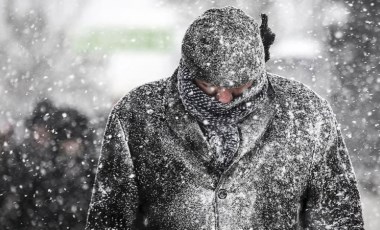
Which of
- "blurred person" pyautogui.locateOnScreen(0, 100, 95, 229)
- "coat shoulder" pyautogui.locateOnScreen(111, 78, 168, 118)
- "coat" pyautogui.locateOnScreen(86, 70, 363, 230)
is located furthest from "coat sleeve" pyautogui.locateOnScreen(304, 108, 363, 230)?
"blurred person" pyautogui.locateOnScreen(0, 100, 95, 229)

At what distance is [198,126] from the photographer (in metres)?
2.28

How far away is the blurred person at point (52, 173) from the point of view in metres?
9.48

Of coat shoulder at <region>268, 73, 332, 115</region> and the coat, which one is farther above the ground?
coat shoulder at <region>268, 73, 332, 115</region>

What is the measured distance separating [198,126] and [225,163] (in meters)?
0.18

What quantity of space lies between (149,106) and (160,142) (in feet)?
0.52

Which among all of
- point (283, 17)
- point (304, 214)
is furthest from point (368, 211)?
point (304, 214)

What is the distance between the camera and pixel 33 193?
385 inches

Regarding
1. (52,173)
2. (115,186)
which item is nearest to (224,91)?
(115,186)

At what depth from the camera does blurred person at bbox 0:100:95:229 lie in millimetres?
9477

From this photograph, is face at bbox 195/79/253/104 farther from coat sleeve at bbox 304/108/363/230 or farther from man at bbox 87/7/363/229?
coat sleeve at bbox 304/108/363/230

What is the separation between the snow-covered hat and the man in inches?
5.0

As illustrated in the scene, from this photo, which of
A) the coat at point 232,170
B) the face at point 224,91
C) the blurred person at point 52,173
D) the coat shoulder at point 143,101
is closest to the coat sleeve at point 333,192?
the coat at point 232,170

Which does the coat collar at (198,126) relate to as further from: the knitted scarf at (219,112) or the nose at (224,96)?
the nose at (224,96)

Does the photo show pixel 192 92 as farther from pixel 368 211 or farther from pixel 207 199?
pixel 368 211
